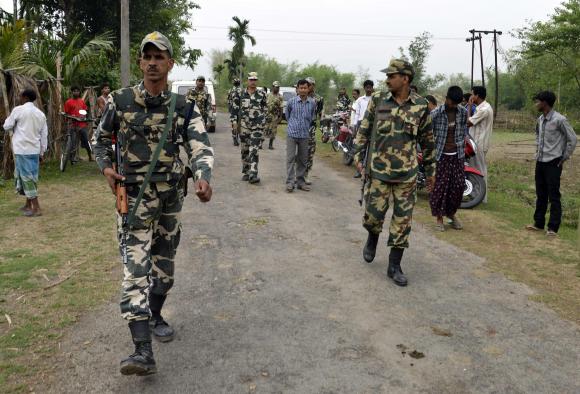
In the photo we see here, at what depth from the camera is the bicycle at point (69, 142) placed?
1090cm

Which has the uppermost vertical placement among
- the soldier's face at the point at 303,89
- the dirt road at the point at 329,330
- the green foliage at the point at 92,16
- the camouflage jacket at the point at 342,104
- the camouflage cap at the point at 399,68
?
the green foliage at the point at 92,16

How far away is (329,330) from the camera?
400cm

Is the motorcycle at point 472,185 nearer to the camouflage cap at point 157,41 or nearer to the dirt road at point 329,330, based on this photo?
the dirt road at point 329,330

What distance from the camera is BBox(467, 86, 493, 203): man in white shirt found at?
26.9 ft

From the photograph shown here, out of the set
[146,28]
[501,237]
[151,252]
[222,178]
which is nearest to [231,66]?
[146,28]

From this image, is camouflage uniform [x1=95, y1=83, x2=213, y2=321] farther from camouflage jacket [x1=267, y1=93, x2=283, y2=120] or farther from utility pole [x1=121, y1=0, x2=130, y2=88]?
utility pole [x1=121, y1=0, x2=130, y2=88]

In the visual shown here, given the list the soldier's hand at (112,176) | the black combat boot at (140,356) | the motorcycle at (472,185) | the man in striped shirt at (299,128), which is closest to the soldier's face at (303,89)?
the man in striped shirt at (299,128)

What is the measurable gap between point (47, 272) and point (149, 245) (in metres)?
2.26

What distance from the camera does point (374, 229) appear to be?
536 cm

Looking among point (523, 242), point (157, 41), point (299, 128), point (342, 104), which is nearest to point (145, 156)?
point (157, 41)

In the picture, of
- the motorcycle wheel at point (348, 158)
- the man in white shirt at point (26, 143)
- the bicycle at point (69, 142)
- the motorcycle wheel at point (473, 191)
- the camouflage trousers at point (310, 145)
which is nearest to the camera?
the man in white shirt at point (26, 143)

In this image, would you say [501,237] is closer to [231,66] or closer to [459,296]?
[459,296]

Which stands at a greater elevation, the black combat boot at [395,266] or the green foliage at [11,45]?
the green foliage at [11,45]

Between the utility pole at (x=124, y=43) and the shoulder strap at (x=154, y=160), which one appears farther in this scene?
the utility pole at (x=124, y=43)
